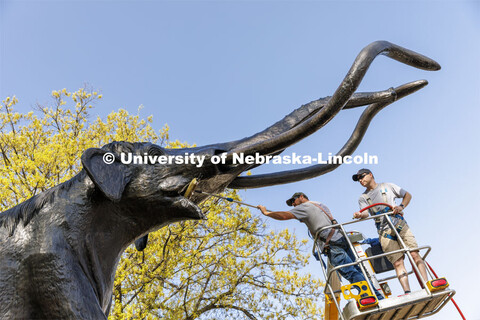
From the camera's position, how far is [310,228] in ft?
17.0

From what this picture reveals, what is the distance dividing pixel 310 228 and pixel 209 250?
263 inches

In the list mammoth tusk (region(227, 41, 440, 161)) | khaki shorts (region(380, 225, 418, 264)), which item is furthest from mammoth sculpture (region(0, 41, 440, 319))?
khaki shorts (region(380, 225, 418, 264))

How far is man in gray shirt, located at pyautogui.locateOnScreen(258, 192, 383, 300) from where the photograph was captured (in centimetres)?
485

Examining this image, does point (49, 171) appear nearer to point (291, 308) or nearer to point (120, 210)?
point (291, 308)

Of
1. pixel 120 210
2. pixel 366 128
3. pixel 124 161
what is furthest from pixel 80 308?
pixel 366 128

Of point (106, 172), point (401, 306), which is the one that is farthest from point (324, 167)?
point (106, 172)

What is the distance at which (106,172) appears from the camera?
276cm

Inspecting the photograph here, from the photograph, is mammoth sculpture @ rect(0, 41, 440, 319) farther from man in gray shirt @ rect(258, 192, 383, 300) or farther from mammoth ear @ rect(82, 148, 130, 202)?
man in gray shirt @ rect(258, 192, 383, 300)

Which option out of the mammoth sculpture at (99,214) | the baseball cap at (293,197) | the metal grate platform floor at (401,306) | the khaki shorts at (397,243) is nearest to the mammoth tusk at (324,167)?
the mammoth sculpture at (99,214)

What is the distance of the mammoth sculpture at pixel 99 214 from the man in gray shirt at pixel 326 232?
1920 mm

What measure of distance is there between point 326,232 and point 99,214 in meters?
3.01

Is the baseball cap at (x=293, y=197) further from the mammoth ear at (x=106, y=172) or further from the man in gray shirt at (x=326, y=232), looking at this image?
the mammoth ear at (x=106, y=172)

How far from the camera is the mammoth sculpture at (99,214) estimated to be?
2.44 m

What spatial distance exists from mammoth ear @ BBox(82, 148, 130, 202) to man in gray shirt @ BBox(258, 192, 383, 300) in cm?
215
